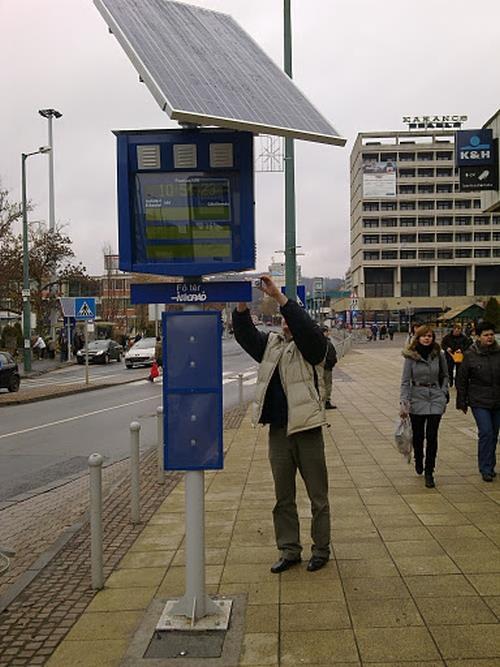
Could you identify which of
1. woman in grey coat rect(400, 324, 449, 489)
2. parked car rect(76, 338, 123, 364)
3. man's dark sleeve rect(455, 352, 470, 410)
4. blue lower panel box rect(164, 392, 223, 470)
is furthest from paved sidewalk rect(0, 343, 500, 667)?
parked car rect(76, 338, 123, 364)

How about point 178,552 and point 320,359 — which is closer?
point 320,359

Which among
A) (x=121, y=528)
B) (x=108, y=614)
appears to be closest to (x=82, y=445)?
(x=121, y=528)

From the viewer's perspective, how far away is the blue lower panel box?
14.4 ft

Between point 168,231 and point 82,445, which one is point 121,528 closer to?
point 168,231

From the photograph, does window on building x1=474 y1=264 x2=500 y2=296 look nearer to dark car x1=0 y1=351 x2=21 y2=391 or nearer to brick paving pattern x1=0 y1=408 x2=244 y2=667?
dark car x1=0 y1=351 x2=21 y2=391

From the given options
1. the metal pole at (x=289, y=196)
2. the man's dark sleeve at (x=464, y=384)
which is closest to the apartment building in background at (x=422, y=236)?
the metal pole at (x=289, y=196)

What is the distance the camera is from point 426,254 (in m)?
108

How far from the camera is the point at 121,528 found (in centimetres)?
671

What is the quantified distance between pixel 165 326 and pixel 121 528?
9.83ft

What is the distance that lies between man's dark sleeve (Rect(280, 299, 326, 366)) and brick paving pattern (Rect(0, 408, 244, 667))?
2.18 meters

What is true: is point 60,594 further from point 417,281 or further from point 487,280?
point 487,280

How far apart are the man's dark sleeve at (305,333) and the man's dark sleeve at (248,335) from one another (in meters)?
0.32

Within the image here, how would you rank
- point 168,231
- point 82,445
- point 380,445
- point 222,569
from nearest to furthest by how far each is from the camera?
point 168,231
point 222,569
point 380,445
point 82,445

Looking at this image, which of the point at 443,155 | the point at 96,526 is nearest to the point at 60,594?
the point at 96,526
